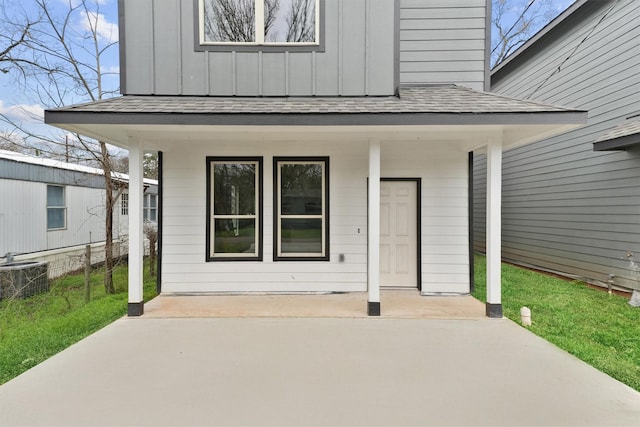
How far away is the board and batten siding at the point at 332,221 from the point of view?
18.7 ft

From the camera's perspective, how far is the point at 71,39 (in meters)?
7.40

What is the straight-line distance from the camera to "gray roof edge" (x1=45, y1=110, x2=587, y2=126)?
4.10 m

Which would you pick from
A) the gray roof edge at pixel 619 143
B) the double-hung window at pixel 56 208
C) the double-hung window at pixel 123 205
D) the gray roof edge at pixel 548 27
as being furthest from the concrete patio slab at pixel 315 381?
the double-hung window at pixel 123 205

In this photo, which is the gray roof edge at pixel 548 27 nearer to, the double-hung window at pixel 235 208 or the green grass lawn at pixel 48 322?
the double-hung window at pixel 235 208

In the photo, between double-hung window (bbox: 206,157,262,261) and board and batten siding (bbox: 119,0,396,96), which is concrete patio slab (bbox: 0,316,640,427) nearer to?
double-hung window (bbox: 206,157,262,261)

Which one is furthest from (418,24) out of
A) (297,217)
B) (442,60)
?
(297,217)

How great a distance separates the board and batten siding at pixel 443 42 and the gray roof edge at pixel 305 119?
78.9 inches

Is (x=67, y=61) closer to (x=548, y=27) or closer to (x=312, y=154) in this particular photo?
(x=312, y=154)

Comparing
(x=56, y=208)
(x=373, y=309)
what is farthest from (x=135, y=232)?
(x=56, y=208)

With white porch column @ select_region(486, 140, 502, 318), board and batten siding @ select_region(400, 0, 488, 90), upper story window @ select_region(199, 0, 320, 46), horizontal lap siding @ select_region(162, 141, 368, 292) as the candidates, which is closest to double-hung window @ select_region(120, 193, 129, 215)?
horizontal lap siding @ select_region(162, 141, 368, 292)

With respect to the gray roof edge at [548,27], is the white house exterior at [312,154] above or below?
below

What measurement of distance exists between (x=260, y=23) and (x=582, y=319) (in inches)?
244

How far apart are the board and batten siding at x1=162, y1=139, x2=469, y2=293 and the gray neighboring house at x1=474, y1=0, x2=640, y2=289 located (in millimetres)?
3218

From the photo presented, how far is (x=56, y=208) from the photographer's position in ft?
31.2
